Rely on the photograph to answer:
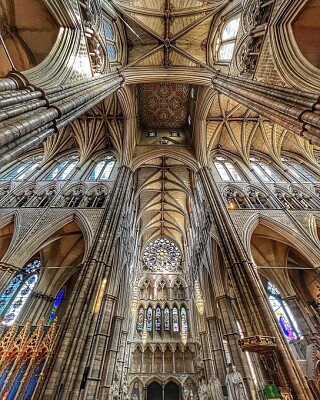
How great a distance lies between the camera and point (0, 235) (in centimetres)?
1020

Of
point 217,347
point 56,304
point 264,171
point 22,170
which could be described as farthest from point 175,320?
point 22,170

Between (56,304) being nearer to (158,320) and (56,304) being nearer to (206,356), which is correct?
(206,356)

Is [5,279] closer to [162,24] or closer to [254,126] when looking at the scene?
[162,24]

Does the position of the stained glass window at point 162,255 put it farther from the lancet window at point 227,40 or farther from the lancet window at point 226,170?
the lancet window at point 227,40

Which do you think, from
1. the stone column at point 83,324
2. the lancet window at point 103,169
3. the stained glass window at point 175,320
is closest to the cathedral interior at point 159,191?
the stone column at point 83,324

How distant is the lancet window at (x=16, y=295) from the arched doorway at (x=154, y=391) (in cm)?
1234

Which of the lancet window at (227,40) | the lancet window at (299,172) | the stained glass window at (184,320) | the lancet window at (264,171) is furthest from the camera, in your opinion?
the stained glass window at (184,320)

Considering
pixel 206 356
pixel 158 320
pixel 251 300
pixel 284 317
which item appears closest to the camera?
pixel 251 300

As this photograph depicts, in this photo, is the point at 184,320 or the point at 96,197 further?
the point at 184,320

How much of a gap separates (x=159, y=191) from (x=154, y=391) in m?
16.0

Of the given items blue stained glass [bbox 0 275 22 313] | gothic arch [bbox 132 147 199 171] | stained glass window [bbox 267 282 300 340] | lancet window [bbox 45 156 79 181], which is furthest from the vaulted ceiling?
stained glass window [bbox 267 282 300 340]

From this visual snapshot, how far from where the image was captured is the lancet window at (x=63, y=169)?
1253 cm

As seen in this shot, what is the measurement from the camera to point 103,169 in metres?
13.6

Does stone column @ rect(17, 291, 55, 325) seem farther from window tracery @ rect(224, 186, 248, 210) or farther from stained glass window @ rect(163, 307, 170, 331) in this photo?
stained glass window @ rect(163, 307, 170, 331)
